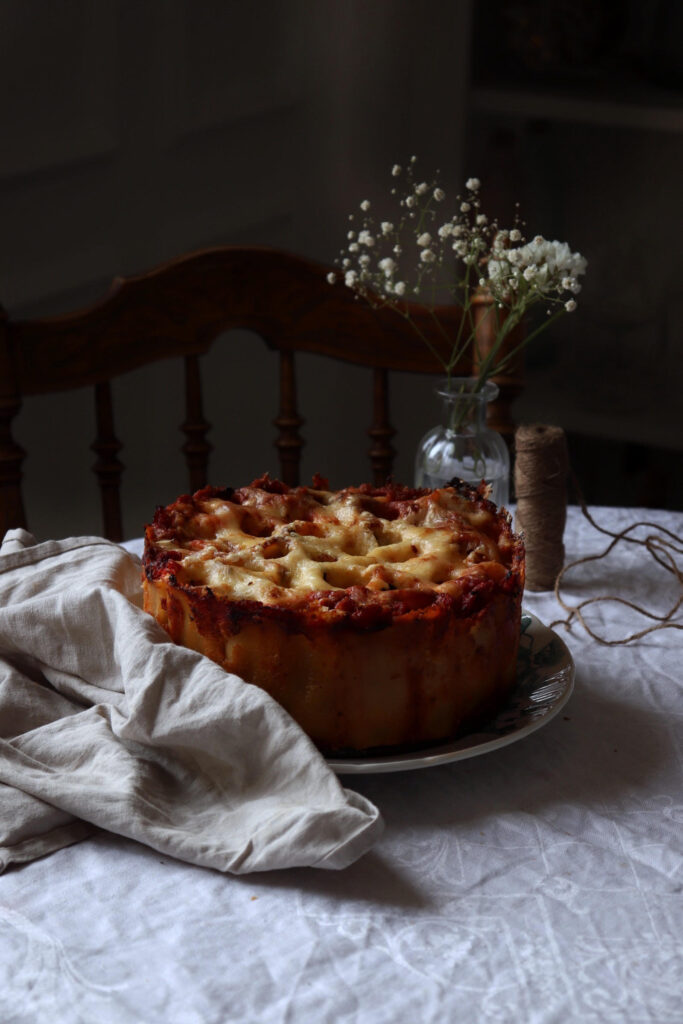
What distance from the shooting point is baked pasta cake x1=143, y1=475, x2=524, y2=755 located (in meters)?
0.74

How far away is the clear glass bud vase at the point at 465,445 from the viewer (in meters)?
1.13

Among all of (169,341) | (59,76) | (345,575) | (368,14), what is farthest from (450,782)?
(368,14)

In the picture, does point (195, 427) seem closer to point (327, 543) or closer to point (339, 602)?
point (327, 543)

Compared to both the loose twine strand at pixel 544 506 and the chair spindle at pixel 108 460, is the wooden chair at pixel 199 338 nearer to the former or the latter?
the chair spindle at pixel 108 460

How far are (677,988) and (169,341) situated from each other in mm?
1028

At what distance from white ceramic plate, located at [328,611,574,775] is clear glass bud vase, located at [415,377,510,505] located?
0.72 feet

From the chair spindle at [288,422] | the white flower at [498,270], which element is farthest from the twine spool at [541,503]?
the chair spindle at [288,422]

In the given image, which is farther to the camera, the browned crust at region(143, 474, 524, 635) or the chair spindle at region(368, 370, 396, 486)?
the chair spindle at region(368, 370, 396, 486)

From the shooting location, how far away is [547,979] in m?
0.60

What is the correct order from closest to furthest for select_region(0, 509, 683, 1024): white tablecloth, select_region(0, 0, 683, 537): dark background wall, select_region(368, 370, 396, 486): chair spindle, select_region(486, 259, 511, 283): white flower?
select_region(0, 509, 683, 1024): white tablecloth → select_region(486, 259, 511, 283): white flower → select_region(368, 370, 396, 486): chair spindle → select_region(0, 0, 683, 537): dark background wall

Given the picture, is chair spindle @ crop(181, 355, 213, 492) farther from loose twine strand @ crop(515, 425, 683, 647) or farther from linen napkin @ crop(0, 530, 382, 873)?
linen napkin @ crop(0, 530, 382, 873)

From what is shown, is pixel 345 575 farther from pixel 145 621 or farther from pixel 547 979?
pixel 547 979

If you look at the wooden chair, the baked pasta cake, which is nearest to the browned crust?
the baked pasta cake

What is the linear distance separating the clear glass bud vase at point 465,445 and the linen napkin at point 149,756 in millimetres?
426
